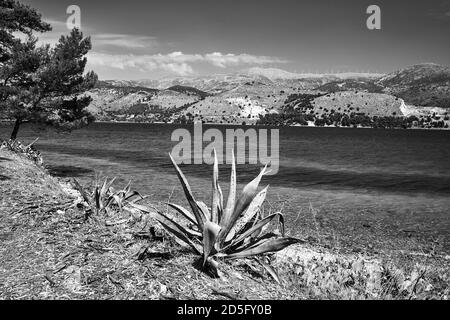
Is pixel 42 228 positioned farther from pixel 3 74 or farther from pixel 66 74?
pixel 66 74

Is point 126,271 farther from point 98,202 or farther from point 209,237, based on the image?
point 98,202

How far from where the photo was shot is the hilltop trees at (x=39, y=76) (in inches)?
785

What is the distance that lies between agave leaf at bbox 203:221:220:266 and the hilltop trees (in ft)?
63.9

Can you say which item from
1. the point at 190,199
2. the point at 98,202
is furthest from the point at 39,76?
the point at 190,199

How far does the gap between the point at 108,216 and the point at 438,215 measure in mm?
15176

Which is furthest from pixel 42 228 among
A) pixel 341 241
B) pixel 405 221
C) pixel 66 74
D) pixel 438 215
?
pixel 66 74

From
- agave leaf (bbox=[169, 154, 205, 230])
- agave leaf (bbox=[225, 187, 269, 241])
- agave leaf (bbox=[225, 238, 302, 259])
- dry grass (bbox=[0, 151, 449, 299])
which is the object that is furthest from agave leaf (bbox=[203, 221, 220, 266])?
agave leaf (bbox=[169, 154, 205, 230])

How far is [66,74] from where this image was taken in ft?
73.9

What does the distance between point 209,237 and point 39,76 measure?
21003mm

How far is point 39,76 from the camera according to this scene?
21.7 metres

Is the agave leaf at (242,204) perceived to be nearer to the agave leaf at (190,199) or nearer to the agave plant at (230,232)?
the agave plant at (230,232)

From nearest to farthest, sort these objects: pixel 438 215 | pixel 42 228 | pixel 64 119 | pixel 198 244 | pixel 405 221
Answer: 1. pixel 198 244
2. pixel 42 228
3. pixel 405 221
4. pixel 438 215
5. pixel 64 119

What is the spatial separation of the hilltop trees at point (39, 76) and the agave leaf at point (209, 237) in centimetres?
1948

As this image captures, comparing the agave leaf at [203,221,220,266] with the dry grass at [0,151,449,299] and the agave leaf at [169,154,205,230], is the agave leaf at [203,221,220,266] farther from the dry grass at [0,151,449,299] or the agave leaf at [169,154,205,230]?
the agave leaf at [169,154,205,230]
